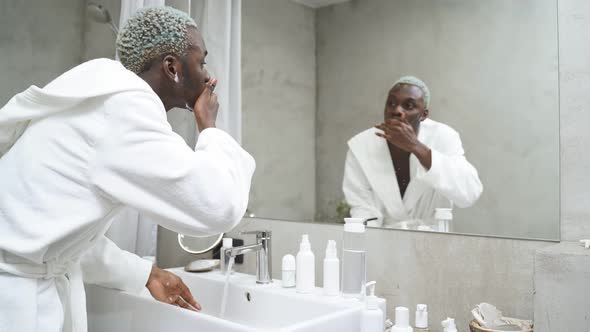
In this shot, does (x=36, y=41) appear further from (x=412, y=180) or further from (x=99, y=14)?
(x=412, y=180)

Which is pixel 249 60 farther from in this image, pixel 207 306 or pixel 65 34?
pixel 207 306

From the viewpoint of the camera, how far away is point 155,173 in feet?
2.78

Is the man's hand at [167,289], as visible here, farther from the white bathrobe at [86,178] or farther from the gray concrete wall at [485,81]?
the gray concrete wall at [485,81]

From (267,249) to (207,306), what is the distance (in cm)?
28

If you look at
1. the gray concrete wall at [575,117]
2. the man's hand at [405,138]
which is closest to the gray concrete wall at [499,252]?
the gray concrete wall at [575,117]

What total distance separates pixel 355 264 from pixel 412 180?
292mm

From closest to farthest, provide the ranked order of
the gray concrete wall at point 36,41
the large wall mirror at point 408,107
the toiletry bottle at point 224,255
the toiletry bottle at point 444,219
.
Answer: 1. the large wall mirror at point 408,107
2. the toiletry bottle at point 444,219
3. the toiletry bottle at point 224,255
4. the gray concrete wall at point 36,41

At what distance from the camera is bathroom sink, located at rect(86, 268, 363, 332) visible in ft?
3.63

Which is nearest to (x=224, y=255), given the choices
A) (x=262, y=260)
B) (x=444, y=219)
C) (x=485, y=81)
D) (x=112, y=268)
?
(x=262, y=260)

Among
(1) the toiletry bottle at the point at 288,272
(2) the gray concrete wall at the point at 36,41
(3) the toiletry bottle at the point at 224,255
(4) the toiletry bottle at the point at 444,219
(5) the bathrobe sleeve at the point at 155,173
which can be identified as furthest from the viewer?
(2) the gray concrete wall at the point at 36,41

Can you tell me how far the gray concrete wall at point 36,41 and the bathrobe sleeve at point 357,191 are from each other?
3.77 feet

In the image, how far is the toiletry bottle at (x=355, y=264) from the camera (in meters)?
1.30

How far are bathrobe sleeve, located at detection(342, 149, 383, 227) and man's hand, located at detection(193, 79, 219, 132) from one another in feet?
1.62

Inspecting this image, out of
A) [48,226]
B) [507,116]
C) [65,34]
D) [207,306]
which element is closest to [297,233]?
[207,306]
